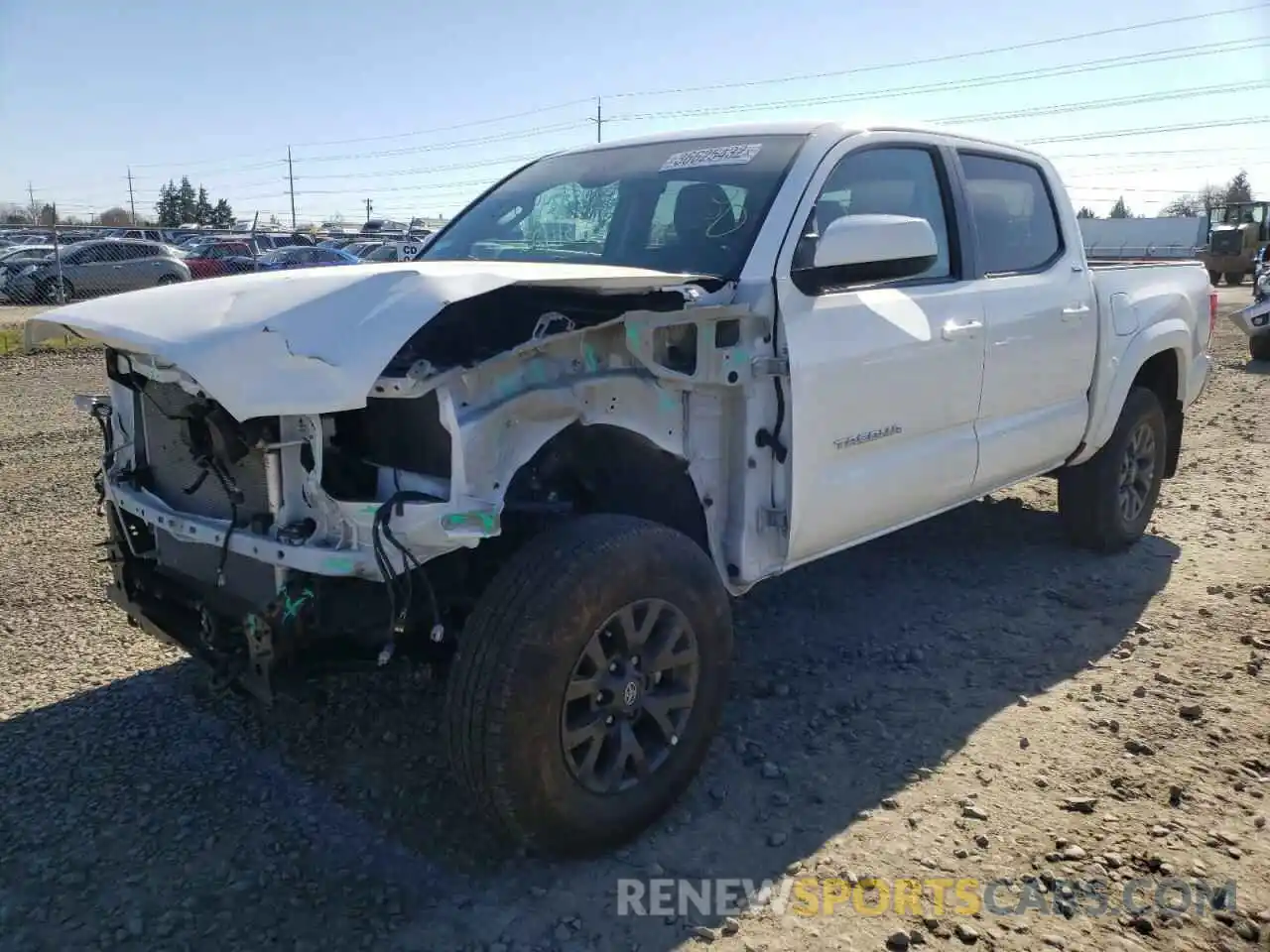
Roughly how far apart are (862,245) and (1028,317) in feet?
4.88

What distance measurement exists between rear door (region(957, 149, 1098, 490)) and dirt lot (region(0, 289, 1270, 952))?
816mm

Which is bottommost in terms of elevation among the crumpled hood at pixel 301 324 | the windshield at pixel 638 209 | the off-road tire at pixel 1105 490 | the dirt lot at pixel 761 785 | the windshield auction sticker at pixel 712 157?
the dirt lot at pixel 761 785

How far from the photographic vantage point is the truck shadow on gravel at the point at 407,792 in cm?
258

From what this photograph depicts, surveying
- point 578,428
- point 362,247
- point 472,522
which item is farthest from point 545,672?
point 362,247

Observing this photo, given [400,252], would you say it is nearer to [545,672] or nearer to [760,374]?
[760,374]

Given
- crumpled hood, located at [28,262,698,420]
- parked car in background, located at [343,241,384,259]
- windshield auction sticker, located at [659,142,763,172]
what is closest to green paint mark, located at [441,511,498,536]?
crumpled hood, located at [28,262,698,420]

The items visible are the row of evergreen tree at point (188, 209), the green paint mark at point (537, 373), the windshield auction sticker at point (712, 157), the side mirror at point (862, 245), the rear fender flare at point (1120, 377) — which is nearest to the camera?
the green paint mark at point (537, 373)

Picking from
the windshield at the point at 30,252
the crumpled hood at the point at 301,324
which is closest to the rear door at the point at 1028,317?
the crumpled hood at the point at 301,324

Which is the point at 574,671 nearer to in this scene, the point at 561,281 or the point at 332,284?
the point at 561,281

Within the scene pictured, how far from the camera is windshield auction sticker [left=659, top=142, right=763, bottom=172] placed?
12.1ft

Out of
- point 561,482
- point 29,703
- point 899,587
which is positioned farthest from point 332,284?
point 899,587

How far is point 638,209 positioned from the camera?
376cm

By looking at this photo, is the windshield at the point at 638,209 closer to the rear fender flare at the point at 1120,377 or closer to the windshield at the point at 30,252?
the rear fender flare at the point at 1120,377

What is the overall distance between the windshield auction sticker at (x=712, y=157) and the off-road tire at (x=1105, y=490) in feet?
8.74
